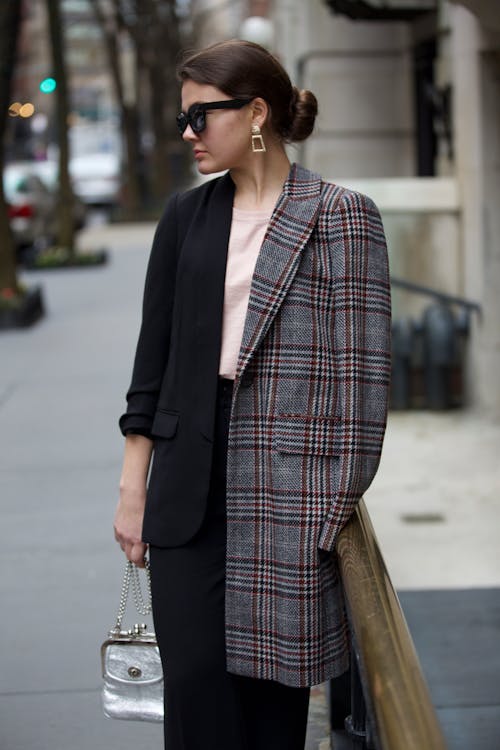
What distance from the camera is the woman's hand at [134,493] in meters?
2.78

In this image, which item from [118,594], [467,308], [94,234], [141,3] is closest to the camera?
[118,594]

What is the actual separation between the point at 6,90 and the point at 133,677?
1184 centimetres

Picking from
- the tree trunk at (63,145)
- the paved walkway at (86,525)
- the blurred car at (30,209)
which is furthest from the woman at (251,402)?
the blurred car at (30,209)

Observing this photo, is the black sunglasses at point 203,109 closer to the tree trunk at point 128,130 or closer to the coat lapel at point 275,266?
the coat lapel at point 275,266

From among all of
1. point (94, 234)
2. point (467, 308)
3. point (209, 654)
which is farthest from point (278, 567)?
point (94, 234)

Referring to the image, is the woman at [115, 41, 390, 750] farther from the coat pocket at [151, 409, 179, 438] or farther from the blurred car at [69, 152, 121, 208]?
the blurred car at [69, 152, 121, 208]

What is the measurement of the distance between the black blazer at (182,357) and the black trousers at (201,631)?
40 millimetres

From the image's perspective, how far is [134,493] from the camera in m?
2.79

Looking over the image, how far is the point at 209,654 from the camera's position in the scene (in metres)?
2.68

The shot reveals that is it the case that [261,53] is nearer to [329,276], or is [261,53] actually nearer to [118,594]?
[329,276]

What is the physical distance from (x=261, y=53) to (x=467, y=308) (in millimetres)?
A: 6617

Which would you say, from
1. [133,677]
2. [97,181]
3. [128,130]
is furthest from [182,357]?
[97,181]

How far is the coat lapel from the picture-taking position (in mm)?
2582

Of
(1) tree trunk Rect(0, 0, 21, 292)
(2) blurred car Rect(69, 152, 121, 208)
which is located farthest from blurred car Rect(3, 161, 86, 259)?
(2) blurred car Rect(69, 152, 121, 208)
